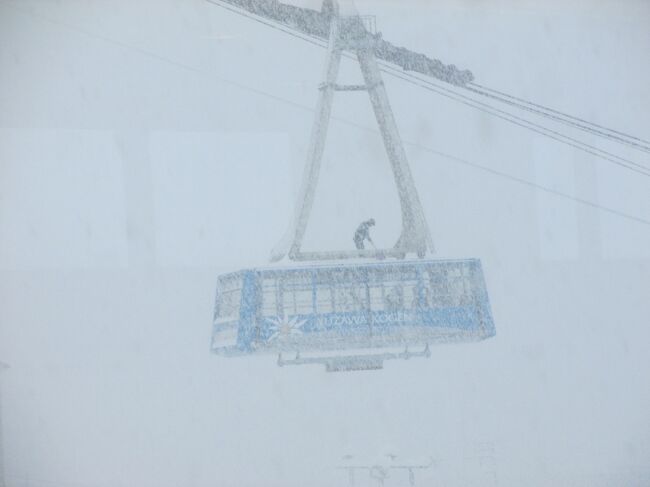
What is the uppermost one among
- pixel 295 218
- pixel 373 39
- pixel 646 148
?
pixel 373 39

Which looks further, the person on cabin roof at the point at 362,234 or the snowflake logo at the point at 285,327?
the person on cabin roof at the point at 362,234

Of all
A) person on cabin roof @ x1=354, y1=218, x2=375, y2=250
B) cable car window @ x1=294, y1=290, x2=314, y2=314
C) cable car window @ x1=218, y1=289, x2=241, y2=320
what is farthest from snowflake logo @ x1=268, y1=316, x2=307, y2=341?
person on cabin roof @ x1=354, y1=218, x2=375, y2=250

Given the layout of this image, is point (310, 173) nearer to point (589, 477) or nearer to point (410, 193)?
point (410, 193)

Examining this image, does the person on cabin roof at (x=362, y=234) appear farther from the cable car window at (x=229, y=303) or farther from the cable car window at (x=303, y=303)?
the cable car window at (x=229, y=303)

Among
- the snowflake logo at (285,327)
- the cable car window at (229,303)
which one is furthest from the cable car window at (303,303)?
the cable car window at (229,303)

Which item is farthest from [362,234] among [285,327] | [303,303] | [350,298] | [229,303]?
[229,303]

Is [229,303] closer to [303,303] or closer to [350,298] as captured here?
[303,303]

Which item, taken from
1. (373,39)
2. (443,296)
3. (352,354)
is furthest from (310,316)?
(373,39)
